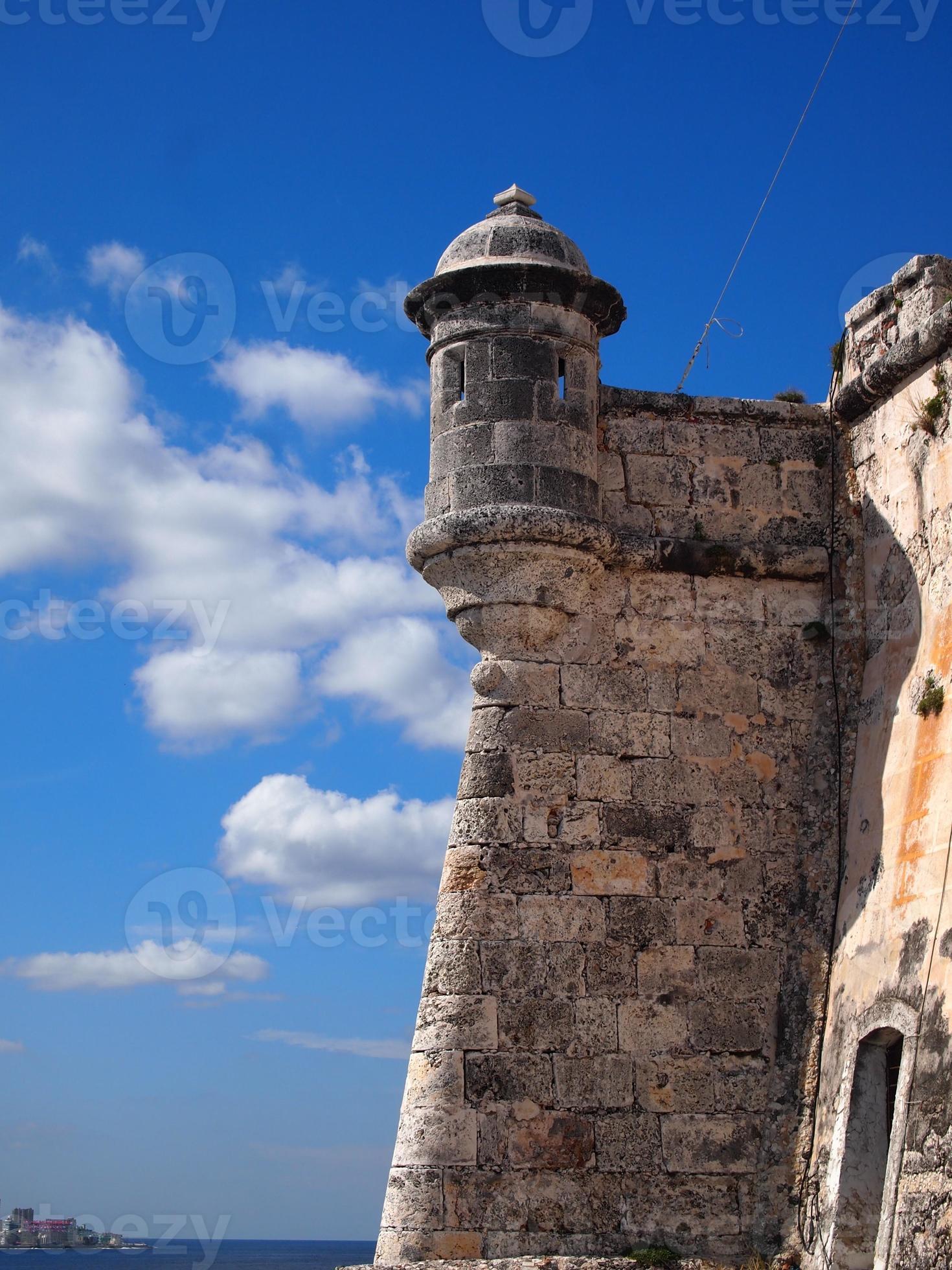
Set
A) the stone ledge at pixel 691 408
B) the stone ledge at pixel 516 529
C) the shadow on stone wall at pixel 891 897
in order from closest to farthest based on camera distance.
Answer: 1. the shadow on stone wall at pixel 891 897
2. the stone ledge at pixel 516 529
3. the stone ledge at pixel 691 408

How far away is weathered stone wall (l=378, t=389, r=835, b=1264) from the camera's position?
8.34 m

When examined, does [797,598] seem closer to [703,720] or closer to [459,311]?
[703,720]

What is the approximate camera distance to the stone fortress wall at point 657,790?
27.3 feet

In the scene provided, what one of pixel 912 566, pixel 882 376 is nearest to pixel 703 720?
pixel 912 566

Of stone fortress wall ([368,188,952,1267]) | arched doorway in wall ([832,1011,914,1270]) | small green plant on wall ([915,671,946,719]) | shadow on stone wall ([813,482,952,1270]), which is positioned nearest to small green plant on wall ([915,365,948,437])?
stone fortress wall ([368,188,952,1267])

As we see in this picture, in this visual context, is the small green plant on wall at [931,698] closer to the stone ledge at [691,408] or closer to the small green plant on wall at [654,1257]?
the stone ledge at [691,408]

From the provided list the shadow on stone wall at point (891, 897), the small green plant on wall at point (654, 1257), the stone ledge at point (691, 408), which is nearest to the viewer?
the shadow on stone wall at point (891, 897)

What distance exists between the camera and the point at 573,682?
9.17m

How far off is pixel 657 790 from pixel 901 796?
140cm

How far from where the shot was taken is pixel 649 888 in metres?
8.92

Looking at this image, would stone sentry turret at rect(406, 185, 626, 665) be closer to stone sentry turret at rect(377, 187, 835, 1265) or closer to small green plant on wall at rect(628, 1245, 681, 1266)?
stone sentry turret at rect(377, 187, 835, 1265)

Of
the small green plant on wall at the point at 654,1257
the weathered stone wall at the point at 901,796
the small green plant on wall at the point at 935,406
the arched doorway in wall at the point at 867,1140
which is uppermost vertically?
the small green plant on wall at the point at 935,406

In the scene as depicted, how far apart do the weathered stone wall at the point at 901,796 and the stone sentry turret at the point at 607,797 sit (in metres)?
0.28

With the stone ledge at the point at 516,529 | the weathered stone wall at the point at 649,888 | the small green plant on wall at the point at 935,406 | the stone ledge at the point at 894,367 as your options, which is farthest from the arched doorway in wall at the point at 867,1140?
the stone ledge at the point at 894,367
